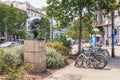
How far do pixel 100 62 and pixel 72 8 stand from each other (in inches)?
311

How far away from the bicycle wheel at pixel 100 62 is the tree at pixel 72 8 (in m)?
6.71

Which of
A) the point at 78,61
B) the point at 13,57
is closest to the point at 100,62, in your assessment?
the point at 78,61

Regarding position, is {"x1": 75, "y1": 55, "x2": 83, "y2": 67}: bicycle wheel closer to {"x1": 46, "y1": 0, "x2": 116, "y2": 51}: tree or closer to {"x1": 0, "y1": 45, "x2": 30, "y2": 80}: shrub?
{"x1": 0, "y1": 45, "x2": 30, "y2": 80}: shrub

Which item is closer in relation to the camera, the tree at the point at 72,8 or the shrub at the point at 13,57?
the shrub at the point at 13,57

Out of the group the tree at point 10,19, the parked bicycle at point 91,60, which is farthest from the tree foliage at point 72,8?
the tree at point 10,19

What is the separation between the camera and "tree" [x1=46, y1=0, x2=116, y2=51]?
67.9ft

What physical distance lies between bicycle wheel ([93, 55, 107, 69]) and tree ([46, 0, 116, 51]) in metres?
6.71

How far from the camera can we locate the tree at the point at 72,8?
2070cm

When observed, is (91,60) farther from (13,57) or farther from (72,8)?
(72,8)

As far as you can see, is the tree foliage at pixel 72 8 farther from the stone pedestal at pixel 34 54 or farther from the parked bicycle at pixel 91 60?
the stone pedestal at pixel 34 54

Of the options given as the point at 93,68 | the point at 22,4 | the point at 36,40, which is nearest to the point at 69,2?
the point at 93,68

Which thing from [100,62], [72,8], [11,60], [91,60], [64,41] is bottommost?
[100,62]

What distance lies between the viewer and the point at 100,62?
14.1 meters

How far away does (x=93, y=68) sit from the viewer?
1381 cm
